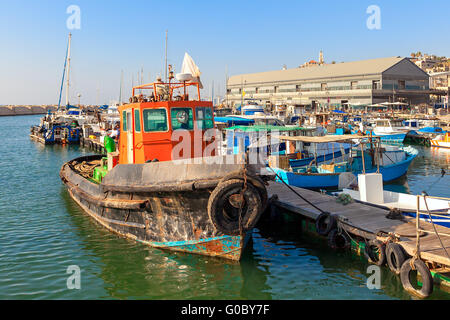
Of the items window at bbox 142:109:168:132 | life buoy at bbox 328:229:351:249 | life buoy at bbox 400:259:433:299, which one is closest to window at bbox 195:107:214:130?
window at bbox 142:109:168:132

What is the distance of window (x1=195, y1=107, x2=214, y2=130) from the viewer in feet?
34.6

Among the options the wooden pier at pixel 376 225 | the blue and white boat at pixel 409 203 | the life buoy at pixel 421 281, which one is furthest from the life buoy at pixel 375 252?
the blue and white boat at pixel 409 203

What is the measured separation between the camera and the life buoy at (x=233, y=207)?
25.5 ft

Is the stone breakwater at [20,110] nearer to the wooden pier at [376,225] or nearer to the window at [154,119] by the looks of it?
Answer: the window at [154,119]

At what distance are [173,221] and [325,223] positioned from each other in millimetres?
4556

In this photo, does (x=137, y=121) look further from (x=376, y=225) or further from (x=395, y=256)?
(x=395, y=256)

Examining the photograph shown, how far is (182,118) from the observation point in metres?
10.3

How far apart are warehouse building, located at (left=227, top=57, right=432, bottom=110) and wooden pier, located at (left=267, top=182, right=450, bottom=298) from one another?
50405 mm

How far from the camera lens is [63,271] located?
8.98 metres

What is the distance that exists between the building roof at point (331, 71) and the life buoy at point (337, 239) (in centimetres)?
A: 6377

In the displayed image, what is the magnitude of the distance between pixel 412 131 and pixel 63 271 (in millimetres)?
42470

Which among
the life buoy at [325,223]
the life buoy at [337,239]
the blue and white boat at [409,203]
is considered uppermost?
the blue and white boat at [409,203]
